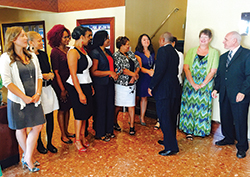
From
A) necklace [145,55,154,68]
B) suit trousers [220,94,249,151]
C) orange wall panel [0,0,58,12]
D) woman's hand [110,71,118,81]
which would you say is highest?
orange wall panel [0,0,58,12]

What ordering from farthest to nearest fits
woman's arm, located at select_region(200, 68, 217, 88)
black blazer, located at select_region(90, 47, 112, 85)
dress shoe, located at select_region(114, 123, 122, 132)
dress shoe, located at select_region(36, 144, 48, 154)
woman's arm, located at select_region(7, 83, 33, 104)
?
1. dress shoe, located at select_region(114, 123, 122, 132)
2. woman's arm, located at select_region(200, 68, 217, 88)
3. black blazer, located at select_region(90, 47, 112, 85)
4. dress shoe, located at select_region(36, 144, 48, 154)
5. woman's arm, located at select_region(7, 83, 33, 104)

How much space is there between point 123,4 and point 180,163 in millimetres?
3517

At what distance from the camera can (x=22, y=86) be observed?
2.18 m

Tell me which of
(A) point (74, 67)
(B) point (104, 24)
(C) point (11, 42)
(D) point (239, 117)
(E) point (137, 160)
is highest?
(B) point (104, 24)

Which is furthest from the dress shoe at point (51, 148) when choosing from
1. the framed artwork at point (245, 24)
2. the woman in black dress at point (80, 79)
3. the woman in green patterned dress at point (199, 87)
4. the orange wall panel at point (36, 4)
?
the orange wall panel at point (36, 4)

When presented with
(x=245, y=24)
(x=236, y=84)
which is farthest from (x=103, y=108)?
(x=245, y=24)

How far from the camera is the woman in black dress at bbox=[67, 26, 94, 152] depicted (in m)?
2.61

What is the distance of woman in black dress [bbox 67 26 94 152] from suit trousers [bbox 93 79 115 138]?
0.68 feet

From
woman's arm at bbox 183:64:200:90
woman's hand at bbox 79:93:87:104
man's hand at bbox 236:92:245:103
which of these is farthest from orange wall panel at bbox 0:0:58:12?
man's hand at bbox 236:92:245:103

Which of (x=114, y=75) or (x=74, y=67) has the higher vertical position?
(x=74, y=67)

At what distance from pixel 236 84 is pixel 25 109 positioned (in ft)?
8.60

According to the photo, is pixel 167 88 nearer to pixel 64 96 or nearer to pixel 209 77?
pixel 209 77

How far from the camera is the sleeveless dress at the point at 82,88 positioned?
8.83 feet

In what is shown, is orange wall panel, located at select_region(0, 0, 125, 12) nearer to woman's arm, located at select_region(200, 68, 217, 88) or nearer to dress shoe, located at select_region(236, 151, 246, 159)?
woman's arm, located at select_region(200, 68, 217, 88)
